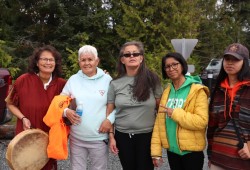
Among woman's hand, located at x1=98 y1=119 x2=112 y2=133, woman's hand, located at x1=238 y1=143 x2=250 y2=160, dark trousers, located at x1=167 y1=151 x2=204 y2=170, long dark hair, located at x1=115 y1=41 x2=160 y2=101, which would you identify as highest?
long dark hair, located at x1=115 y1=41 x2=160 y2=101

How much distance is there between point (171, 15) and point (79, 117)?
60.4ft

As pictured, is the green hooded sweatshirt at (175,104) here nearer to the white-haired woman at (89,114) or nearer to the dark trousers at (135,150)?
the dark trousers at (135,150)

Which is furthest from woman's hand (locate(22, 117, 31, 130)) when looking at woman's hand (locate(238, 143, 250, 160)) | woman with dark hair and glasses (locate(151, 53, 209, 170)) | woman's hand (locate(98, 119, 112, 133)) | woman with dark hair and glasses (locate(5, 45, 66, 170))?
woman's hand (locate(238, 143, 250, 160))

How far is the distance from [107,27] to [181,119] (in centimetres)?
1655

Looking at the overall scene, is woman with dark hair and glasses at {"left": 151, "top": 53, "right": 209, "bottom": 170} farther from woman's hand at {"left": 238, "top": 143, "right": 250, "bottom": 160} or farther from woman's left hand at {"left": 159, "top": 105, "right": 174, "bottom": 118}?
woman's hand at {"left": 238, "top": 143, "right": 250, "bottom": 160}

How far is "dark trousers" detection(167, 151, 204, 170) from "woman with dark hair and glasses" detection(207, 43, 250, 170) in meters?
0.21

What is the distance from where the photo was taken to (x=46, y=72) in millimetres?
3680

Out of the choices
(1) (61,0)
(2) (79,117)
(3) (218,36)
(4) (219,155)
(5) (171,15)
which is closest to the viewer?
(4) (219,155)

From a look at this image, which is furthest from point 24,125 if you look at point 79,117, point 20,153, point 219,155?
point 219,155

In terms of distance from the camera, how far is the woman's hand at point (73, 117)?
11.5 feet

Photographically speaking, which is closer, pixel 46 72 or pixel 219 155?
pixel 219 155

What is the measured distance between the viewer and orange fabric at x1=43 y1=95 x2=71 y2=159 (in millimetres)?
3510

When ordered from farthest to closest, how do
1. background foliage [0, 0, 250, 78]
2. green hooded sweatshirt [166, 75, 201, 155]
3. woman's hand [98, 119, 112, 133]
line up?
background foliage [0, 0, 250, 78] < woman's hand [98, 119, 112, 133] < green hooded sweatshirt [166, 75, 201, 155]

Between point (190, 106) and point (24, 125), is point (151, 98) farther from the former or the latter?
point (24, 125)
